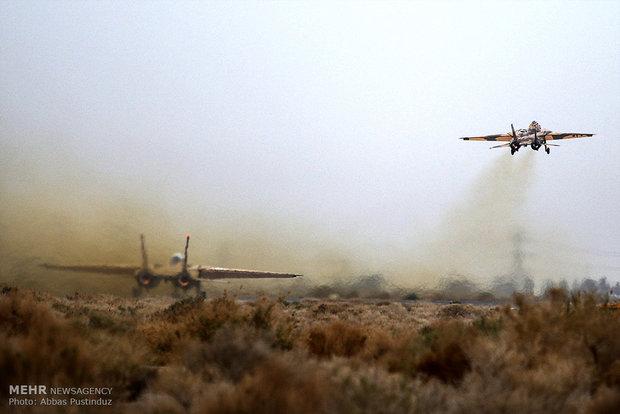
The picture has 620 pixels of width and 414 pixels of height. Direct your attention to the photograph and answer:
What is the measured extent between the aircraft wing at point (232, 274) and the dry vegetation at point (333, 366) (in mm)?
35122

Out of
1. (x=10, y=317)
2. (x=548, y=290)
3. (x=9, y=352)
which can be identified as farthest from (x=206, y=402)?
(x=548, y=290)

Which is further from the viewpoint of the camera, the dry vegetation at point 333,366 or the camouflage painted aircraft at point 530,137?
the camouflage painted aircraft at point 530,137

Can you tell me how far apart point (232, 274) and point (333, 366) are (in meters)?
45.6

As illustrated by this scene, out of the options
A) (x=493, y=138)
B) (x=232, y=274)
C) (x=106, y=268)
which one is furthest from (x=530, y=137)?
(x=106, y=268)

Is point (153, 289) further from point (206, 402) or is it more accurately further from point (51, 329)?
point (206, 402)

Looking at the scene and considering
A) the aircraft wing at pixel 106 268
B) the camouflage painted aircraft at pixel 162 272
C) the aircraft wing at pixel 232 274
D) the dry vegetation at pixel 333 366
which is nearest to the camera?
the dry vegetation at pixel 333 366

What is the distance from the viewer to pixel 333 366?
28.6 ft

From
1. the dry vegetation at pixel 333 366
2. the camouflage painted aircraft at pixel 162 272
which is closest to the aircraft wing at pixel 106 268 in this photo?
the camouflage painted aircraft at pixel 162 272

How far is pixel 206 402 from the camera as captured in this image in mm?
6816

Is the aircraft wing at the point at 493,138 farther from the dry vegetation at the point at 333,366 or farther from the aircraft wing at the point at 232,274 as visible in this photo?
the dry vegetation at the point at 333,366

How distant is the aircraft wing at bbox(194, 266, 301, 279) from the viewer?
162 feet

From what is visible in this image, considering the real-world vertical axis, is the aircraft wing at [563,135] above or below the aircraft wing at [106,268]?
above

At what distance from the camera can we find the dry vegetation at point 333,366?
7078 millimetres

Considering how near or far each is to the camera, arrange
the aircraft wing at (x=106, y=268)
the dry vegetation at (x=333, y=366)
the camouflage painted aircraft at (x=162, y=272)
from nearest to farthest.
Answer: the dry vegetation at (x=333, y=366) < the aircraft wing at (x=106, y=268) < the camouflage painted aircraft at (x=162, y=272)
